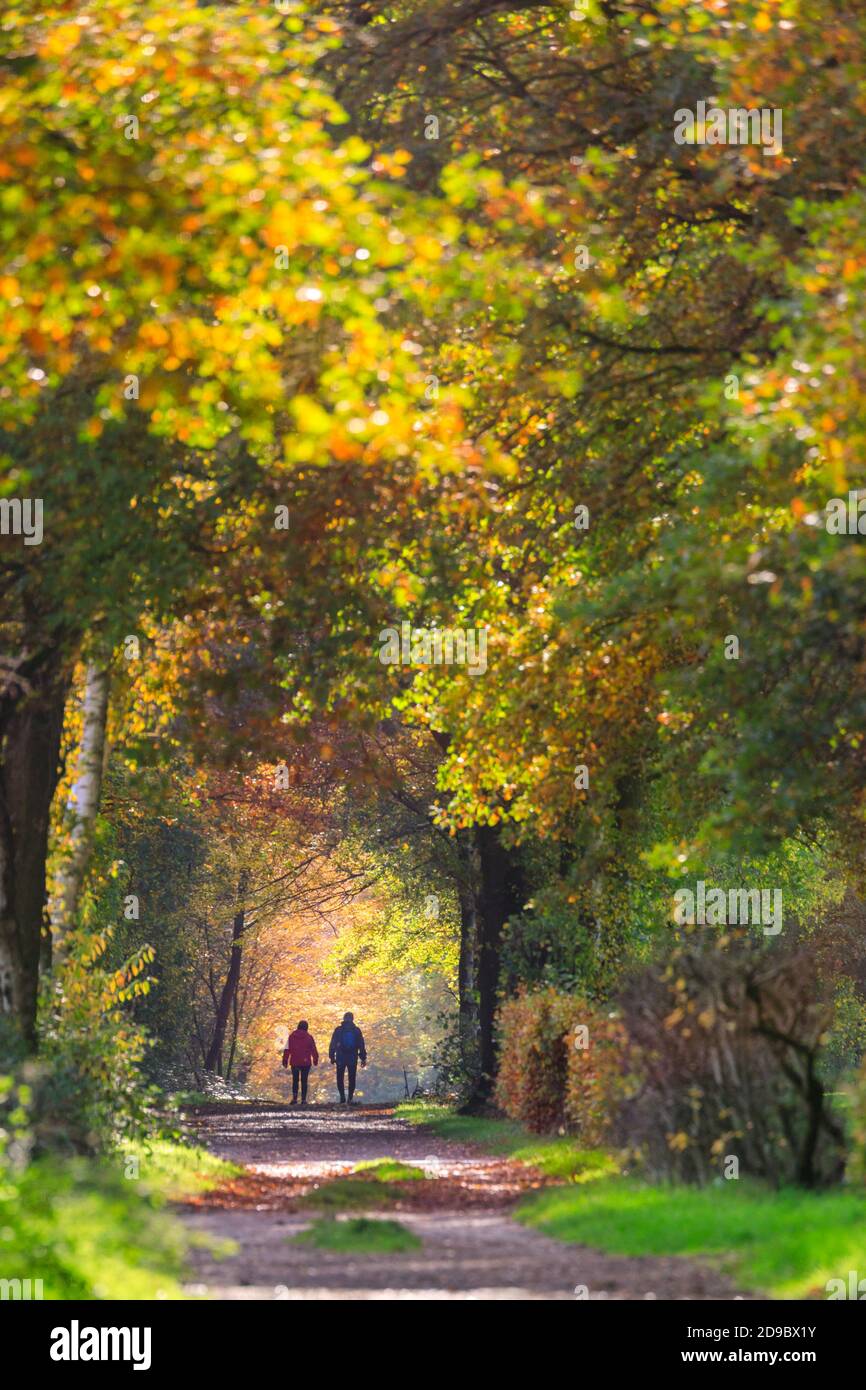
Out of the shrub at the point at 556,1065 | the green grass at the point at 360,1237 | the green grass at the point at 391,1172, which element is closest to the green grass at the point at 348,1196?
the green grass at the point at 391,1172

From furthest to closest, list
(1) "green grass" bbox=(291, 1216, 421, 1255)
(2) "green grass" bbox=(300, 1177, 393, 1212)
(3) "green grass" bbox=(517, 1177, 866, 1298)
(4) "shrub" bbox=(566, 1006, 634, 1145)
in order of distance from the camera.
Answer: (4) "shrub" bbox=(566, 1006, 634, 1145) → (2) "green grass" bbox=(300, 1177, 393, 1212) → (1) "green grass" bbox=(291, 1216, 421, 1255) → (3) "green grass" bbox=(517, 1177, 866, 1298)

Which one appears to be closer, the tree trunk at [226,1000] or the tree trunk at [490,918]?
the tree trunk at [490,918]

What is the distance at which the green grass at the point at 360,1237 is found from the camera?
38.5ft

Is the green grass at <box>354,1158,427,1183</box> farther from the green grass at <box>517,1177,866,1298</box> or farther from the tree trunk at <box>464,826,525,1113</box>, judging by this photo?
the tree trunk at <box>464,826,525,1113</box>

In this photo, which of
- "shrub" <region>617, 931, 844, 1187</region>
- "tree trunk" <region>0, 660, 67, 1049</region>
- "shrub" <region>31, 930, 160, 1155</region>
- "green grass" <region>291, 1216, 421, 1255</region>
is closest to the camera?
"green grass" <region>291, 1216, 421, 1255</region>

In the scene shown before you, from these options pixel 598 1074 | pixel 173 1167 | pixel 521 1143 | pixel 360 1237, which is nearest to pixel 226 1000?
pixel 521 1143

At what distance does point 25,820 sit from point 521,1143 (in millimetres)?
8779

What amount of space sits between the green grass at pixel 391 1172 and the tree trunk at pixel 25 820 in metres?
3.78

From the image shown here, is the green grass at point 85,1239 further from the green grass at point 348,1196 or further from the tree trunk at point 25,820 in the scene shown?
the tree trunk at point 25,820

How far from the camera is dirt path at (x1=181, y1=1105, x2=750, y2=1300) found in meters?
9.77

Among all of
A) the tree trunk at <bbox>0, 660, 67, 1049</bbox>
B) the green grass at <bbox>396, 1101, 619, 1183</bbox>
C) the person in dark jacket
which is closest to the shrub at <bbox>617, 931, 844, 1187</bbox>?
the green grass at <bbox>396, 1101, 619, 1183</bbox>

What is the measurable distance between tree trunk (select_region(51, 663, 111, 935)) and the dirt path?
10.2 ft

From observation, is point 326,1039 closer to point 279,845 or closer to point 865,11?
point 279,845

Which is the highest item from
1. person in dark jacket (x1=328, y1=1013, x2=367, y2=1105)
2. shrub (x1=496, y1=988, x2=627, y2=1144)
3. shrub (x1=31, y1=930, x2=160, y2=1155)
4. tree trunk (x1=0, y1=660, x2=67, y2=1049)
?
tree trunk (x1=0, y1=660, x2=67, y2=1049)
